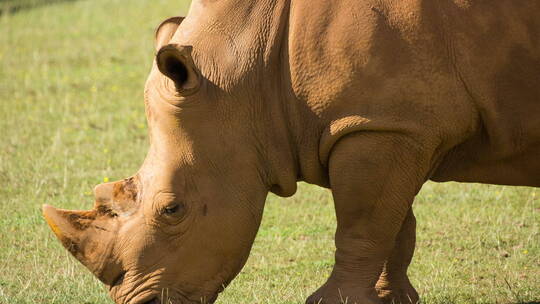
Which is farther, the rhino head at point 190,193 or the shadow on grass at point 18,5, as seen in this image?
the shadow on grass at point 18,5

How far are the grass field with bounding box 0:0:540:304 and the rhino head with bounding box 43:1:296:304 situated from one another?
1.26 metres

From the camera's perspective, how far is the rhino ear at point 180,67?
6.05m

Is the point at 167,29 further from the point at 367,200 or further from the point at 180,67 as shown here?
the point at 367,200

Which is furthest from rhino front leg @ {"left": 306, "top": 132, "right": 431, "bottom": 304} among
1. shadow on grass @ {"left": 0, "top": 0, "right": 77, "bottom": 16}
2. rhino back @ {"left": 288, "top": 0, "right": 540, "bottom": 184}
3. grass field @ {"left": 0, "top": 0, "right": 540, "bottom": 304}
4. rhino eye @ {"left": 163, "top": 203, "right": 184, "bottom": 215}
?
shadow on grass @ {"left": 0, "top": 0, "right": 77, "bottom": 16}

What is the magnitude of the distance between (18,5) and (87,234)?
1608 centimetres

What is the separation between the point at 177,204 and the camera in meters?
6.40

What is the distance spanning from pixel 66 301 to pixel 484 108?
3.33 meters

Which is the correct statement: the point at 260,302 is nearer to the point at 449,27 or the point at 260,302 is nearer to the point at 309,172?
the point at 309,172

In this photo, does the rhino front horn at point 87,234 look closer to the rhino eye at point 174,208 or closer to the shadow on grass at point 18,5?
the rhino eye at point 174,208

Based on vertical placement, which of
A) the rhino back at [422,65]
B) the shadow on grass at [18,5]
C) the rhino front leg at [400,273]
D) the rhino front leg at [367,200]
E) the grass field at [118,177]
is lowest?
the shadow on grass at [18,5]

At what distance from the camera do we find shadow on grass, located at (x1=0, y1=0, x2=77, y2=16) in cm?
2144

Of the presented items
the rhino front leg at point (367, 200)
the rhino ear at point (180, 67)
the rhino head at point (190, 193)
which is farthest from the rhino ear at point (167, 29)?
the rhino front leg at point (367, 200)

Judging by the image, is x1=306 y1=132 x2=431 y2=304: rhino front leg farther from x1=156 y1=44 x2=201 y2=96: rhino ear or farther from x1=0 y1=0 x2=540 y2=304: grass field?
x1=0 y1=0 x2=540 y2=304: grass field

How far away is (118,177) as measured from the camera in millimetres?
11570
